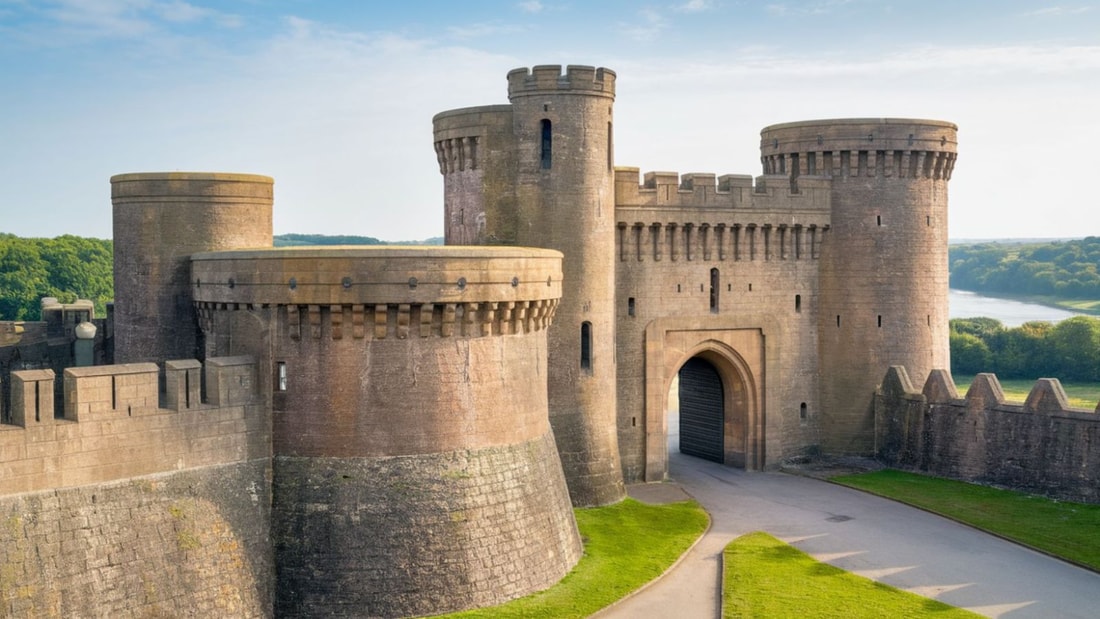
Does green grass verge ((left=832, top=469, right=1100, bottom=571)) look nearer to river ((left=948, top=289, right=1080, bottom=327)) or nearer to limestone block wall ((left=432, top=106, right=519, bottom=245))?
limestone block wall ((left=432, top=106, right=519, bottom=245))


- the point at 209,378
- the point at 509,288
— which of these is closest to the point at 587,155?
Answer: the point at 509,288

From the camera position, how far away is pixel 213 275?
27938 millimetres

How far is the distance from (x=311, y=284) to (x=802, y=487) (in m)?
21.7

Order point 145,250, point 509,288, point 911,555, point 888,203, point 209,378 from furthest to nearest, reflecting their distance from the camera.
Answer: point 888,203, point 911,555, point 145,250, point 509,288, point 209,378

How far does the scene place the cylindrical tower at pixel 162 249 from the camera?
29906mm

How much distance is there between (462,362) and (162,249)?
8814mm

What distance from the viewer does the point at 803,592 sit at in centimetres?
2898

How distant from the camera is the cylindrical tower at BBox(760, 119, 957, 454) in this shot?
144 feet

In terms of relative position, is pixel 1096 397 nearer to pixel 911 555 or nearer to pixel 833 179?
pixel 833 179

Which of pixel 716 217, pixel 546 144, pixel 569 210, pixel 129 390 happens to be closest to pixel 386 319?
pixel 129 390

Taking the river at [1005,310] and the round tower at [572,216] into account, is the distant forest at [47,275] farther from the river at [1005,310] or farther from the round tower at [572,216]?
the river at [1005,310]

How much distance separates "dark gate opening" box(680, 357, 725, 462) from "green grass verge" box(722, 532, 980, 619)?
40.7 ft

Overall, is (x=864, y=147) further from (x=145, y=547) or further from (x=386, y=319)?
(x=145, y=547)

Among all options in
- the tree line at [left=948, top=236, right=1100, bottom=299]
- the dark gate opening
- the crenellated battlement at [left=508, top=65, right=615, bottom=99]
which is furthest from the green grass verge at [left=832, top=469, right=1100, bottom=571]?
the tree line at [left=948, top=236, right=1100, bottom=299]
